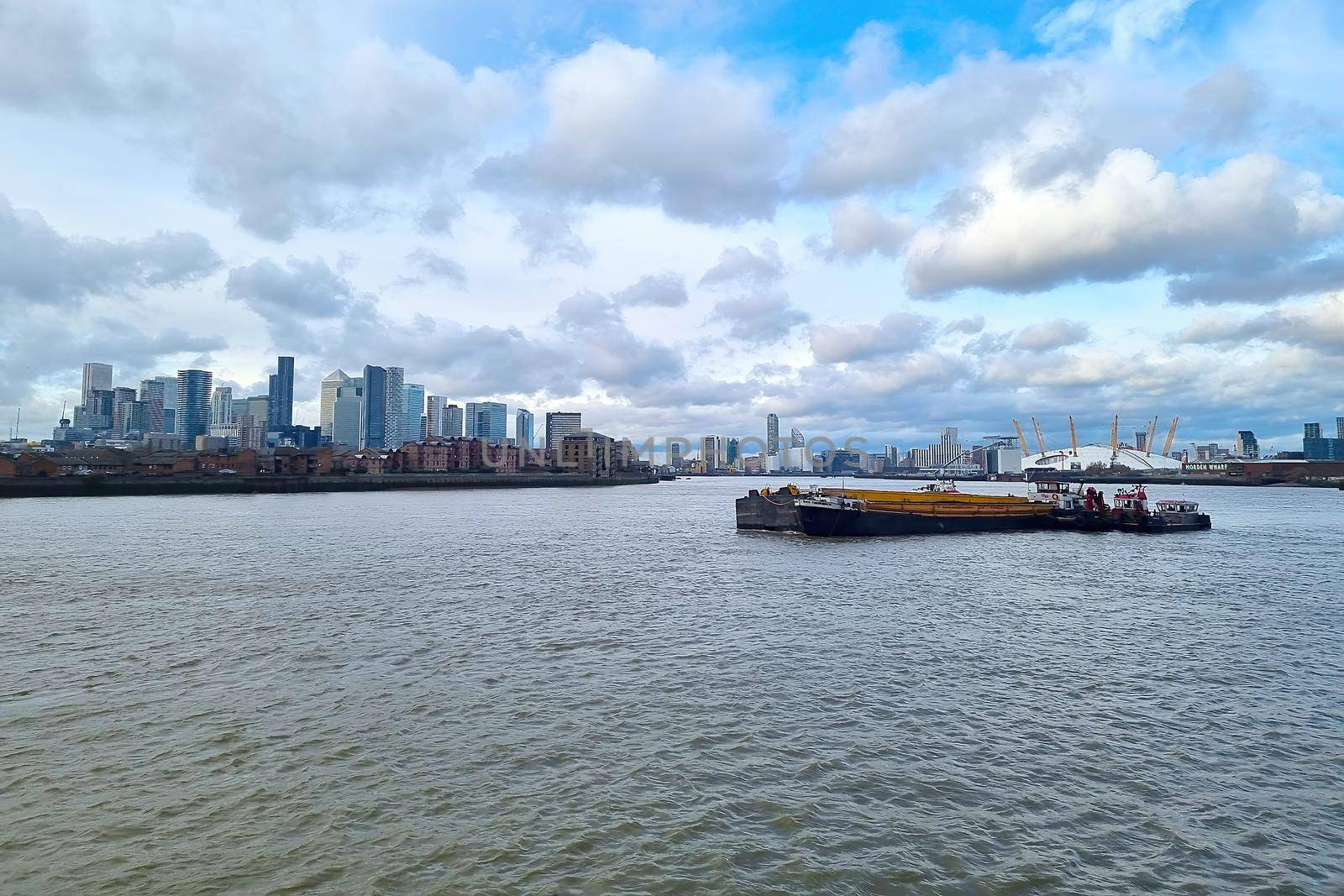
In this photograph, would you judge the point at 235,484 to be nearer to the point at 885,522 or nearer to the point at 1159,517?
the point at 885,522

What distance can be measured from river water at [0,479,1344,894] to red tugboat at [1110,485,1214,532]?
38.5 m

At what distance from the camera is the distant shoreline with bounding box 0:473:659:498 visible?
4587 inches

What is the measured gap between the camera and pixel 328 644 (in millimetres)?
20547

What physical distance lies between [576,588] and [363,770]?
19.4 metres

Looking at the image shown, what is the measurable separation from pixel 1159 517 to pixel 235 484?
142 metres

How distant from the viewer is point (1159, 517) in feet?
217

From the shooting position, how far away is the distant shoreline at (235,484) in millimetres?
116500

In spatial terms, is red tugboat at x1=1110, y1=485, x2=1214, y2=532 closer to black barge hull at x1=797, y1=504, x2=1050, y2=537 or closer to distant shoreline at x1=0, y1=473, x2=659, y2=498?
black barge hull at x1=797, y1=504, x2=1050, y2=537

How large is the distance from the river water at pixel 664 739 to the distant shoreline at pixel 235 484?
111 metres

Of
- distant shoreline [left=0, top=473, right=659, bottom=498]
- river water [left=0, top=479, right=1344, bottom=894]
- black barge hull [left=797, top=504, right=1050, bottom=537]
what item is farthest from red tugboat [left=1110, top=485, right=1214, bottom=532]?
distant shoreline [left=0, top=473, right=659, bottom=498]

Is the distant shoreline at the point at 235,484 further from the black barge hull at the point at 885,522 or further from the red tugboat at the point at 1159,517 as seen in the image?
the red tugboat at the point at 1159,517

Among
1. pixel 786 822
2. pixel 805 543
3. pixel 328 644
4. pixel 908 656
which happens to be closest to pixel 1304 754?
pixel 908 656

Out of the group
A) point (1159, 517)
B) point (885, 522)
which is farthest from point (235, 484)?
point (1159, 517)

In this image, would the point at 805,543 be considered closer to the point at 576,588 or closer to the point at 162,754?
the point at 576,588
